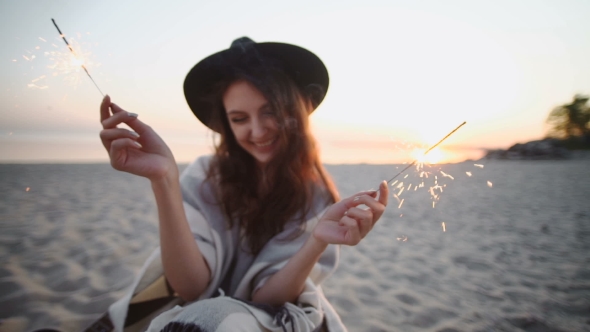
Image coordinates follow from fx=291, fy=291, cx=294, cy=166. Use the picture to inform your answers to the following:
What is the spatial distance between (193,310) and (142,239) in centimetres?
317

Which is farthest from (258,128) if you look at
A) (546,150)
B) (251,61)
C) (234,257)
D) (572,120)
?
(572,120)

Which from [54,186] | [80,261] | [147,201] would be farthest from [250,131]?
[54,186]

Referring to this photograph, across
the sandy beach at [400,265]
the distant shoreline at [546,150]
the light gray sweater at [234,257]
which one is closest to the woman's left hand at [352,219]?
the sandy beach at [400,265]

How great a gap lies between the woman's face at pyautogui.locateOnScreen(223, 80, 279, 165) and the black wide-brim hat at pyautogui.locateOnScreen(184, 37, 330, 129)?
0.13 metres

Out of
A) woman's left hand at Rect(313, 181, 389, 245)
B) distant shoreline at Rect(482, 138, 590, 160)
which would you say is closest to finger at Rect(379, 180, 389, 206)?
woman's left hand at Rect(313, 181, 389, 245)

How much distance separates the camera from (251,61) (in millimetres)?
1663

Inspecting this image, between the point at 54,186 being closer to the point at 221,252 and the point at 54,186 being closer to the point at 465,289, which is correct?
the point at 221,252

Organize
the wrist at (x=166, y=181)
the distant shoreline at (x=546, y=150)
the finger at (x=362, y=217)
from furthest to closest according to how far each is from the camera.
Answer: the distant shoreline at (x=546, y=150), the wrist at (x=166, y=181), the finger at (x=362, y=217)

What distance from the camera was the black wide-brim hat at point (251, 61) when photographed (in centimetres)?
168

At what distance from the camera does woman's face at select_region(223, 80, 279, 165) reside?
5.36 feet

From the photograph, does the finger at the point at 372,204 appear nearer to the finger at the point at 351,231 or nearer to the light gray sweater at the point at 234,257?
the finger at the point at 351,231

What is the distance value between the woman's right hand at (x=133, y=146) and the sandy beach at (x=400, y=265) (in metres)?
1.11

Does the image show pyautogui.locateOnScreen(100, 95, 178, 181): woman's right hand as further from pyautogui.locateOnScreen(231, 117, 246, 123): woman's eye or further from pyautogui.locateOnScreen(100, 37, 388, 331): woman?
pyautogui.locateOnScreen(231, 117, 246, 123): woman's eye

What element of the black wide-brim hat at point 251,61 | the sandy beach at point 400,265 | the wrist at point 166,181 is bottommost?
the sandy beach at point 400,265
